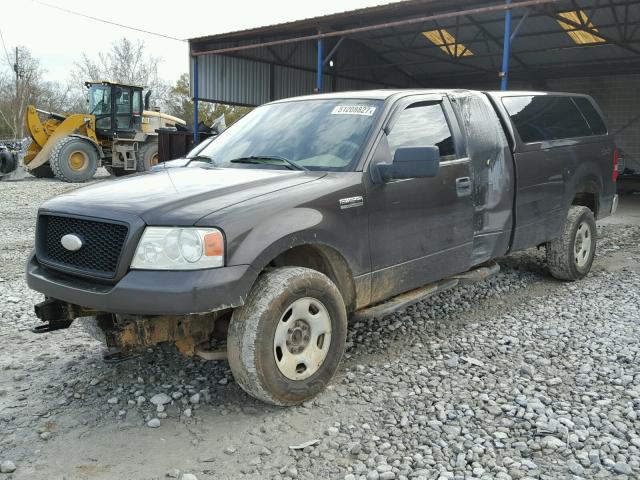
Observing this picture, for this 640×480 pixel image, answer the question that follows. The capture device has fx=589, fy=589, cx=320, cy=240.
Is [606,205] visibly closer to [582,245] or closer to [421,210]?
[582,245]

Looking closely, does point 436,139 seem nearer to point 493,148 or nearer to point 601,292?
point 493,148

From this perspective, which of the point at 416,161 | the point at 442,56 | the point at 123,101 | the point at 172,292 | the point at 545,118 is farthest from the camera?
the point at 442,56

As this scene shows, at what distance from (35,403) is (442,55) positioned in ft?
69.2

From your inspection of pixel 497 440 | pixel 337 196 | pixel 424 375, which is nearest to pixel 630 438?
pixel 497 440

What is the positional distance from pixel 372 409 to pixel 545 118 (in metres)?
3.79

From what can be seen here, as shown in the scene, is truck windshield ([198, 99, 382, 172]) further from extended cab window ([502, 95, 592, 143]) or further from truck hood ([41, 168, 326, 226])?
extended cab window ([502, 95, 592, 143])

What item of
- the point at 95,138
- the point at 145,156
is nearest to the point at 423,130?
the point at 145,156

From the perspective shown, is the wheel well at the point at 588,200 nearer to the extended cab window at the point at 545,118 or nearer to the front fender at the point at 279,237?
the extended cab window at the point at 545,118

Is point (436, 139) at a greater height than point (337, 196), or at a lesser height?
greater

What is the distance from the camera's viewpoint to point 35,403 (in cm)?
353

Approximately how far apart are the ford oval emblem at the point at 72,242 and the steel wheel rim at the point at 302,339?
119 centimetres

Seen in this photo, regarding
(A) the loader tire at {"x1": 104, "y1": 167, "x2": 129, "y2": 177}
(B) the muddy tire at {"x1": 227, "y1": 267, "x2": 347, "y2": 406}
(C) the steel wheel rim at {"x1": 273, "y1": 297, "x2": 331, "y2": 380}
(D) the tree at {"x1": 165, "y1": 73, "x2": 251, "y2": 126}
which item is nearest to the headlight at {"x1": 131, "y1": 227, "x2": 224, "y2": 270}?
(B) the muddy tire at {"x1": 227, "y1": 267, "x2": 347, "y2": 406}

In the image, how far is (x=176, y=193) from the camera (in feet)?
11.1

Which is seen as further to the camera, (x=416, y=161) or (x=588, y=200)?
(x=588, y=200)
